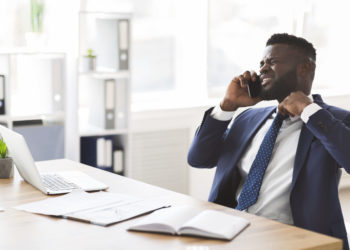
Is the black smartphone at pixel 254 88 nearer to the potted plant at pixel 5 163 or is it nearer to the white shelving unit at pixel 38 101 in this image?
the potted plant at pixel 5 163

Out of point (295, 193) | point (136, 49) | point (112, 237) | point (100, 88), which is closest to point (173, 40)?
point (136, 49)

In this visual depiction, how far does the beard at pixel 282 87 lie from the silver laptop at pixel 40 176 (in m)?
0.74

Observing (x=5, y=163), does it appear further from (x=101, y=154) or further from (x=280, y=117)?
(x=101, y=154)

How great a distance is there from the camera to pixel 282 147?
2.65 m

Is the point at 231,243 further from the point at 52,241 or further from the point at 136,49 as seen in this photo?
the point at 136,49

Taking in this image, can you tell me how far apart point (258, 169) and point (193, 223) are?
677mm

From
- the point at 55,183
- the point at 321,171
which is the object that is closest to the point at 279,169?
the point at 321,171

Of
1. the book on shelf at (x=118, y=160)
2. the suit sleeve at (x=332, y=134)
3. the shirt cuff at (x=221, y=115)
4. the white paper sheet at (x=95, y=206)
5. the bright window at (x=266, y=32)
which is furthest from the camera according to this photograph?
the bright window at (x=266, y=32)

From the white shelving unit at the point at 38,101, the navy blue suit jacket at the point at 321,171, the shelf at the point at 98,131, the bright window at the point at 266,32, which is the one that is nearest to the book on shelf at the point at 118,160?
the shelf at the point at 98,131

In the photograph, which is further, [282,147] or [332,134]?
[282,147]

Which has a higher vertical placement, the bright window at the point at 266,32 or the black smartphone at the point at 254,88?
the bright window at the point at 266,32

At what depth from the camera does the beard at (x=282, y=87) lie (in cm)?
269

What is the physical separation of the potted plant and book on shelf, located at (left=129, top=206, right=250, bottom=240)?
81cm

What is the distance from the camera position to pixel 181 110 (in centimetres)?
495
